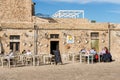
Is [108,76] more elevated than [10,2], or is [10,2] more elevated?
[10,2]

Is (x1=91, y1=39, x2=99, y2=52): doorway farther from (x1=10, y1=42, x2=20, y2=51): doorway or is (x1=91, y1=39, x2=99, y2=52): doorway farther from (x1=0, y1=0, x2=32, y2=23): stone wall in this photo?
(x1=0, y1=0, x2=32, y2=23): stone wall

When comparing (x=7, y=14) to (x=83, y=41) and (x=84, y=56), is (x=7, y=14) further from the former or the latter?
(x=84, y=56)

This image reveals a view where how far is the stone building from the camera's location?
28.3 m

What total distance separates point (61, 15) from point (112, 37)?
8477 millimetres

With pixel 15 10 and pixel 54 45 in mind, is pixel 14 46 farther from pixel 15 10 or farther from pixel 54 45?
pixel 15 10

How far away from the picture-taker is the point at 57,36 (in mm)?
29156

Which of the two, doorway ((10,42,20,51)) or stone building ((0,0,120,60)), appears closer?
stone building ((0,0,120,60))

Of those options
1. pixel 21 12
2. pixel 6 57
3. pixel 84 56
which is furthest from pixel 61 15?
pixel 6 57

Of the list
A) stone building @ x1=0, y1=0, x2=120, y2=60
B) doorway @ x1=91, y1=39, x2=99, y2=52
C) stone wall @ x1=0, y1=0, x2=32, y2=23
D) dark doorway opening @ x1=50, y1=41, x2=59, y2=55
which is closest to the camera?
stone building @ x1=0, y1=0, x2=120, y2=60

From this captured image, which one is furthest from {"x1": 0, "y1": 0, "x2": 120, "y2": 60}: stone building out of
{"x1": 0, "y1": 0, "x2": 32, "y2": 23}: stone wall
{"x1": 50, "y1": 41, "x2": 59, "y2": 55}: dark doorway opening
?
{"x1": 0, "y1": 0, "x2": 32, "y2": 23}: stone wall

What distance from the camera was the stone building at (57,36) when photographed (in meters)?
28.3

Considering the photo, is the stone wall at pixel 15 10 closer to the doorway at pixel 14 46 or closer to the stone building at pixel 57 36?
the stone building at pixel 57 36

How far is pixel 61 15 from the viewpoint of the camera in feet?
121

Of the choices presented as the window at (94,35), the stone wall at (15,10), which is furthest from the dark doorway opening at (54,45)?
the stone wall at (15,10)
